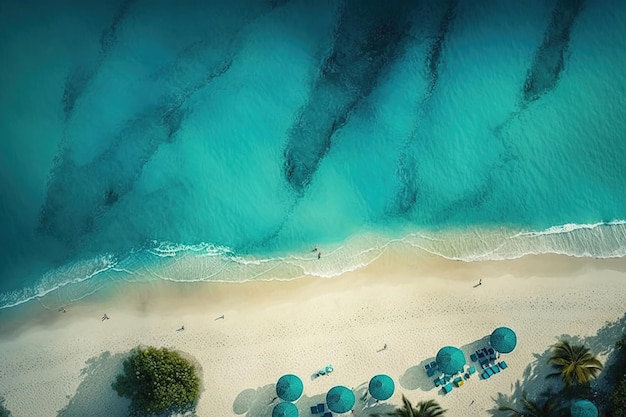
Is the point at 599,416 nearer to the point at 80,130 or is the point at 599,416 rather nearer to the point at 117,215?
the point at 117,215

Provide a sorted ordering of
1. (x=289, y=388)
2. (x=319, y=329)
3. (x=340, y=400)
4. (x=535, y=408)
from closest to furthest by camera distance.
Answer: (x=340, y=400)
(x=289, y=388)
(x=535, y=408)
(x=319, y=329)

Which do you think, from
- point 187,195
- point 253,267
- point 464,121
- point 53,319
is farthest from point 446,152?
point 53,319

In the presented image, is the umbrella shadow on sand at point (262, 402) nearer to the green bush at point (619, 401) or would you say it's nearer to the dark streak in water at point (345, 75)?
the dark streak in water at point (345, 75)

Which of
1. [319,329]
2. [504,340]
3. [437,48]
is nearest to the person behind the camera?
[504,340]

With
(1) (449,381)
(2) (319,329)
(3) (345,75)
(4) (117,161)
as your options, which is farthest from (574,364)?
(4) (117,161)

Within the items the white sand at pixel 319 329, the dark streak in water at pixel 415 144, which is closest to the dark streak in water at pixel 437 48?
the dark streak in water at pixel 415 144

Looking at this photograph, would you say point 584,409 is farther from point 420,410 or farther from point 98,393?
point 98,393

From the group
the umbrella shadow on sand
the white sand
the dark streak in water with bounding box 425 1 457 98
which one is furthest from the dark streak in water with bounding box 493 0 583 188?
the umbrella shadow on sand
